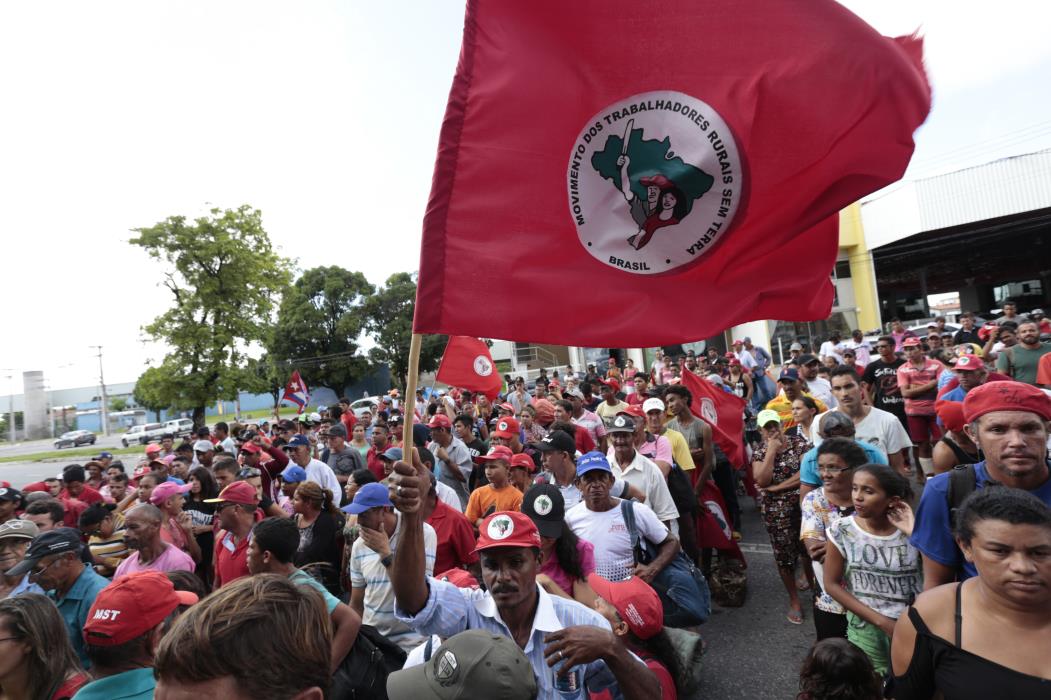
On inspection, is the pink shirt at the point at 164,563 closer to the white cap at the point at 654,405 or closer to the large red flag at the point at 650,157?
the large red flag at the point at 650,157

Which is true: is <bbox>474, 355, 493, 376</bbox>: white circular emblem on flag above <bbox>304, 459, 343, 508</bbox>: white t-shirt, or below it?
above

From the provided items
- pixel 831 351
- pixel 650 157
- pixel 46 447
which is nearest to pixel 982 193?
pixel 831 351

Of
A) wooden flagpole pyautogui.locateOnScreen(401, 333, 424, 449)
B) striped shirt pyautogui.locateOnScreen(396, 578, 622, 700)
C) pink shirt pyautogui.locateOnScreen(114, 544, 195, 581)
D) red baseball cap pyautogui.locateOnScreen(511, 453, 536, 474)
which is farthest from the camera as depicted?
red baseball cap pyautogui.locateOnScreen(511, 453, 536, 474)

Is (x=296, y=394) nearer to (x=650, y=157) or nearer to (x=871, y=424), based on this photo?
(x=871, y=424)

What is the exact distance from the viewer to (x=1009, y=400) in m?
2.47

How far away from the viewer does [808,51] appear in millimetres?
2459

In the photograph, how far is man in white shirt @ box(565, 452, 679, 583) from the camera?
3.60 m

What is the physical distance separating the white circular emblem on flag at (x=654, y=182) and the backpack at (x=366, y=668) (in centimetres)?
222

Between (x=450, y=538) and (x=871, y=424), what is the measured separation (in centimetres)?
351

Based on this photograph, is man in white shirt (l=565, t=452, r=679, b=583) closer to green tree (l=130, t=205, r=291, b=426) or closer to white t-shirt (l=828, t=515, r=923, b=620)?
white t-shirt (l=828, t=515, r=923, b=620)

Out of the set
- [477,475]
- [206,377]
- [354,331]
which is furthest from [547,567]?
[354,331]

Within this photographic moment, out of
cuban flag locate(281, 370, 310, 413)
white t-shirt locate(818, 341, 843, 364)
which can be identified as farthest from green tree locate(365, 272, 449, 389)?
white t-shirt locate(818, 341, 843, 364)

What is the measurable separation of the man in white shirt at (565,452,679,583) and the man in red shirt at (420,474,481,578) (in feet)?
2.81

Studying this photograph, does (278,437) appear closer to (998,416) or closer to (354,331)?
(998,416)
